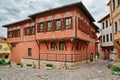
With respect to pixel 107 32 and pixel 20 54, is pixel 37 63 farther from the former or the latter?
pixel 107 32

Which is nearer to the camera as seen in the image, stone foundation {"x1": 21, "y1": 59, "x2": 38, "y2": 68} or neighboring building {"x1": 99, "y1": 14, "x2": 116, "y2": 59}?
stone foundation {"x1": 21, "y1": 59, "x2": 38, "y2": 68}

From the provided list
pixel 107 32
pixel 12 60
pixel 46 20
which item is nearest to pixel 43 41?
pixel 46 20

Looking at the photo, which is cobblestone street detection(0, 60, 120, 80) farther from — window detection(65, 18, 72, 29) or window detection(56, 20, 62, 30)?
window detection(56, 20, 62, 30)

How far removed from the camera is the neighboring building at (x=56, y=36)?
→ 19188 millimetres

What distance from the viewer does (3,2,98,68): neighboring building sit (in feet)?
63.0

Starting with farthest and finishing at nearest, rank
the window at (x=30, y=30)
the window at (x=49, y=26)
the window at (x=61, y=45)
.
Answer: the window at (x=30, y=30), the window at (x=49, y=26), the window at (x=61, y=45)

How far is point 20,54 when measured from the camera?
27.8 metres

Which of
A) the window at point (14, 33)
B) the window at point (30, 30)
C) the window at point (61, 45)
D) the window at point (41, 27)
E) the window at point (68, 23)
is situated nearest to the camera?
the window at point (68, 23)

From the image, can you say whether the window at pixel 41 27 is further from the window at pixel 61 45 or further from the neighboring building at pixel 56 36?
the window at pixel 61 45

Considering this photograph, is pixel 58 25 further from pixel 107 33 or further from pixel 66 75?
pixel 107 33

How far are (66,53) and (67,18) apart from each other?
4047 mm

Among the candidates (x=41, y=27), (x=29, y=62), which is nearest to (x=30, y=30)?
(x=41, y=27)

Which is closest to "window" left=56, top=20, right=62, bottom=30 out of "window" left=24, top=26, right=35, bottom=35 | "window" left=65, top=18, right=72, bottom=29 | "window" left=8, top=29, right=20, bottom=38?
"window" left=65, top=18, right=72, bottom=29

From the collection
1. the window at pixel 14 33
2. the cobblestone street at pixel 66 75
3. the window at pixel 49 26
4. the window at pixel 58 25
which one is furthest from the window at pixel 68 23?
the window at pixel 14 33
